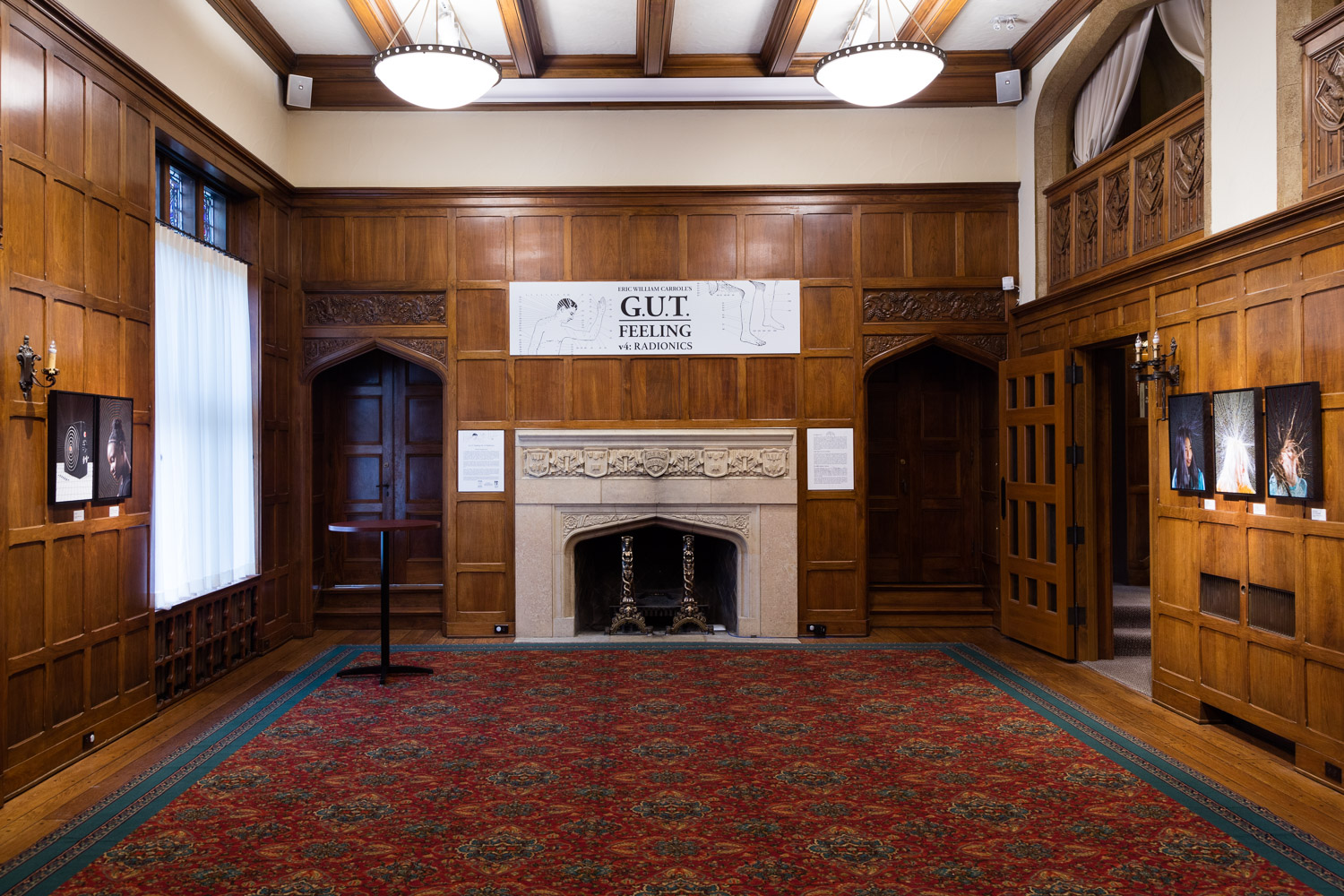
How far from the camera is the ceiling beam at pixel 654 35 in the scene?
6.98 metres

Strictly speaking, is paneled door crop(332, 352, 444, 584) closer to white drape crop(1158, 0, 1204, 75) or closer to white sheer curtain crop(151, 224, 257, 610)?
white sheer curtain crop(151, 224, 257, 610)

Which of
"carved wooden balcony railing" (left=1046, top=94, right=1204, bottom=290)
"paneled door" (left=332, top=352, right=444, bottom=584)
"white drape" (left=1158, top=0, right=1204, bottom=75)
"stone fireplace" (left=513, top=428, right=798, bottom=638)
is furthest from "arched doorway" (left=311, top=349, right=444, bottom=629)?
"white drape" (left=1158, top=0, right=1204, bottom=75)

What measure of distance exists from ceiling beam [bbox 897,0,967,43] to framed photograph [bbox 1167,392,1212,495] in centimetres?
375

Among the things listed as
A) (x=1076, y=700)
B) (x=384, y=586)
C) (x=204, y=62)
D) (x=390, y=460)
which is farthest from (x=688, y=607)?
(x=204, y=62)

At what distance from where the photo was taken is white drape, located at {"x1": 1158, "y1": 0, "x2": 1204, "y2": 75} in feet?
20.4

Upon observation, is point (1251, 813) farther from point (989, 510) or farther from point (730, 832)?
point (989, 510)

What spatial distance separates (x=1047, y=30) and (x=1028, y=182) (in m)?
1.34

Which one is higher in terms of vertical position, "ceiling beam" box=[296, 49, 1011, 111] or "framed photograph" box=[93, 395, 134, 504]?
"ceiling beam" box=[296, 49, 1011, 111]

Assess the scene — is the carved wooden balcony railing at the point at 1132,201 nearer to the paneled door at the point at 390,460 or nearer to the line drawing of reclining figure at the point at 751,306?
the line drawing of reclining figure at the point at 751,306

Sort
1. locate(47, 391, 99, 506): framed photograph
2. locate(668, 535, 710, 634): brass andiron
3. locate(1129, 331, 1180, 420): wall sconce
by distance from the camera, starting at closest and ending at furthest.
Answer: locate(47, 391, 99, 506): framed photograph
locate(1129, 331, 1180, 420): wall sconce
locate(668, 535, 710, 634): brass andiron

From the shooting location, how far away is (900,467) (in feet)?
30.8

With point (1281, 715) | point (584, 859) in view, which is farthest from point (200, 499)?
point (1281, 715)

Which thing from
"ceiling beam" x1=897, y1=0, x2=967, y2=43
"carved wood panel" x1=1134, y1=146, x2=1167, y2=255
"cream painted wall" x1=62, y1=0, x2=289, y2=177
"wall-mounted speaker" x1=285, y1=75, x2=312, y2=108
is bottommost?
"carved wood panel" x1=1134, y1=146, x2=1167, y2=255

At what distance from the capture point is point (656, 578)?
9.20 m
